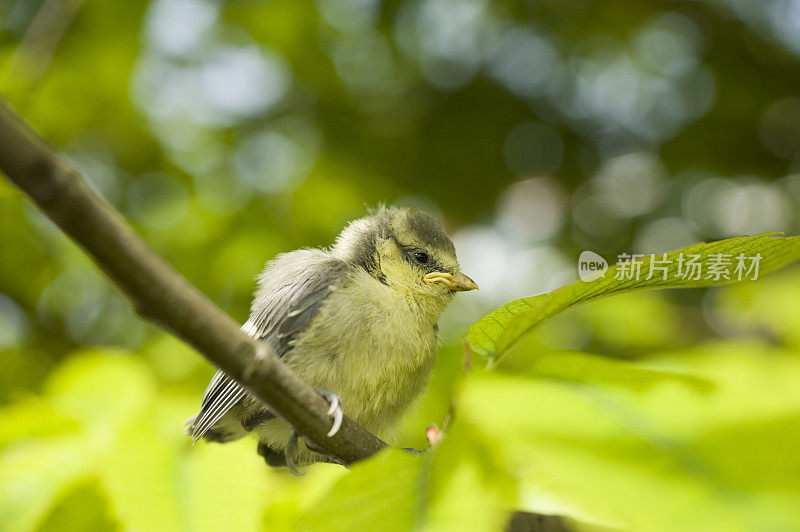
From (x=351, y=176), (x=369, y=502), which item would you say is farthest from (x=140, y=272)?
(x=351, y=176)

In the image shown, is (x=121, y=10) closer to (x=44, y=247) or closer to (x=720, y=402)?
(x=44, y=247)

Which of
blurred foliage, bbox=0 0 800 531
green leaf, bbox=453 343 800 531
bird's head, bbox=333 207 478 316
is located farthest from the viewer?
bird's head, bbox=333 207 478 316

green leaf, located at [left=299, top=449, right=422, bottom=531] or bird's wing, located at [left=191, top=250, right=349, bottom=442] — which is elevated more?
bird's wing, located at [left=191, top=250, right=349, bottom=442]

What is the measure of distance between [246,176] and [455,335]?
0.80 meters

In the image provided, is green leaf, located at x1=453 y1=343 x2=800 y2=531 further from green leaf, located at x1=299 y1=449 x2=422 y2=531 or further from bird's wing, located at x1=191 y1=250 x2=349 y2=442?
bird's wing, located at x1=191 y1=250 x2=349 y2=442

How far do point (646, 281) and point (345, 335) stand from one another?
43cm

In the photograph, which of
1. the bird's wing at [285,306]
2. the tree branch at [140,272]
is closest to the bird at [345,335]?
the bird's wing at [285,306]

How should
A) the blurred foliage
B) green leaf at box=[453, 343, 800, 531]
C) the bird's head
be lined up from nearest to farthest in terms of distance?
green leaf at box=[453, 343, 800, 531]
the blurred foliage
the bird's head

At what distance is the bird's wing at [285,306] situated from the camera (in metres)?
0.75

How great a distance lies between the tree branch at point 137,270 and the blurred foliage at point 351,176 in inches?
7.8

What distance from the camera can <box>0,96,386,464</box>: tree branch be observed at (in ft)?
1.03

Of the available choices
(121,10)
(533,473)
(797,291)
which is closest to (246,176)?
(121,10)

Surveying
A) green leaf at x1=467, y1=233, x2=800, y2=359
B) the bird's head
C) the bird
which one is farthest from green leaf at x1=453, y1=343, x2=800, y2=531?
the bird's head

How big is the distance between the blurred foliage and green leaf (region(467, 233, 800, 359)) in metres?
0.10
